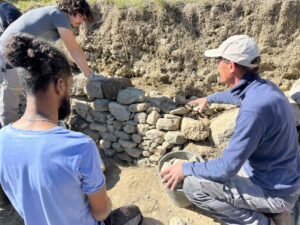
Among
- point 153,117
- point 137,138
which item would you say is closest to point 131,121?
point 137,138

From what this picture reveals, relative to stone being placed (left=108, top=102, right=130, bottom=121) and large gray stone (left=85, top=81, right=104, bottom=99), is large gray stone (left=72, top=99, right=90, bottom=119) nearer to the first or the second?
large gray stone (left=85, top=81, right=104, bottom=99)

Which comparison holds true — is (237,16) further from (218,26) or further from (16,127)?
(16,127)

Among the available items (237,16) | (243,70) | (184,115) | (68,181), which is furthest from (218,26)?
(68,181)

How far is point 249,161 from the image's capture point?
2.96 metres

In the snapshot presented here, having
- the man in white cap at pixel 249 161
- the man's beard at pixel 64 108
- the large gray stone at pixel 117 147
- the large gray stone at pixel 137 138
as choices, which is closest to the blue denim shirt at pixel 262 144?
the man in white cap at pixel 249 161

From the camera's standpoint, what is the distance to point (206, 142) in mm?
3930

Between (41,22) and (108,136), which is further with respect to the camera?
(108,136)

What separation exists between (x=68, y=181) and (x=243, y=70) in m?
1.49

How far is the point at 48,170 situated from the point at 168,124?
7.31ft

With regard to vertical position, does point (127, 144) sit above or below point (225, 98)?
below

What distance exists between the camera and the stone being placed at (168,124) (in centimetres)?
398

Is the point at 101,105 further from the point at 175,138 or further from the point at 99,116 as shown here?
the point at 175,138

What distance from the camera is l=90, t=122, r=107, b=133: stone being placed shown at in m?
4.49

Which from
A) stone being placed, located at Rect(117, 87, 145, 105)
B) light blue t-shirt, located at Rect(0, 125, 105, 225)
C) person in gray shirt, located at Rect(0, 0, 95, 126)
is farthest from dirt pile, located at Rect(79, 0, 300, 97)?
light blue t-shirt, located at Rect(0, 125, 105, 225)
